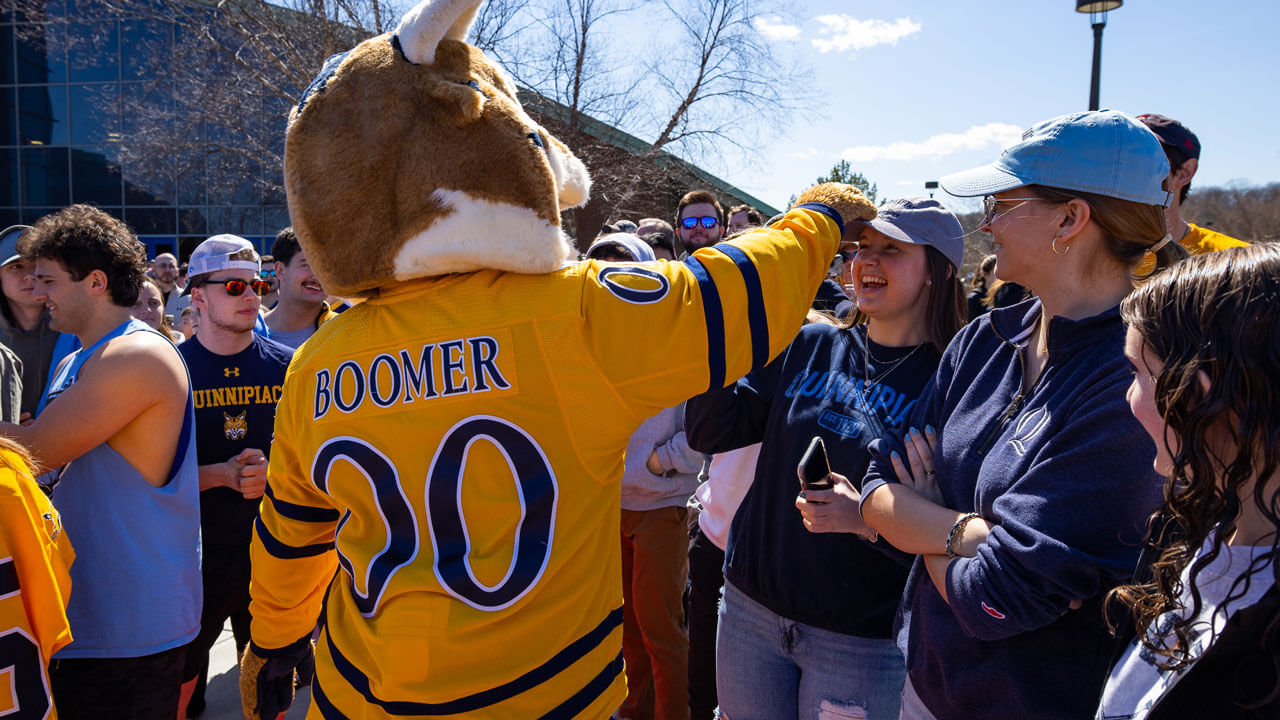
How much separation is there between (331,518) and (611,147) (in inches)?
497

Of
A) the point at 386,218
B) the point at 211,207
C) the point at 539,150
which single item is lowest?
the point at 386,218

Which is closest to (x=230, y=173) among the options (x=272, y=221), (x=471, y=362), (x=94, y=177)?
(x=272, y=221)

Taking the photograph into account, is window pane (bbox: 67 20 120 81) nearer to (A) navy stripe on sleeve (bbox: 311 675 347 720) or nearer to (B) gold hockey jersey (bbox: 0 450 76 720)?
(B) gold hockey jersey (bbox: 0 450 76 720)

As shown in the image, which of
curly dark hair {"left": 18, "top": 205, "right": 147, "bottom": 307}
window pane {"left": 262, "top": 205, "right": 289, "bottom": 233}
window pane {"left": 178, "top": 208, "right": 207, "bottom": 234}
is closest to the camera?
curly dark hair {"left": 18, "top": 205, "right": 147, "bottom": 307}

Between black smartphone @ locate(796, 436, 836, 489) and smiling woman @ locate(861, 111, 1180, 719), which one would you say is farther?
black smartphone @ locate(796, 436, 836, 489)

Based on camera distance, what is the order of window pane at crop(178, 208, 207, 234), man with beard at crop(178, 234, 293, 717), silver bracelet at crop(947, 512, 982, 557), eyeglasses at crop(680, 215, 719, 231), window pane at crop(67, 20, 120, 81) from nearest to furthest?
silver bracelet at crop(947, 512, 982, 557)
man with beard at crop(178, 234, 293, 717)
eyeglasses at crop(680, 215, 719, 231)
window pane at crop(67, 20, 120, 81)
window pane at crop(178, 208, 207, 234)

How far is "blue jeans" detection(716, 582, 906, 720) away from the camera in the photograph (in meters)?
Result: 2.27

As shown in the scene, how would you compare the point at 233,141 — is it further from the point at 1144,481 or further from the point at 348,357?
the point at 1144,481

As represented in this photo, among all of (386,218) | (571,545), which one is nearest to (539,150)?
(386,218)

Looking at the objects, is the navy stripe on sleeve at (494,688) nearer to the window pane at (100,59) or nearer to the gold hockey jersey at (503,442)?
the gold hockey jersey at (503,442)

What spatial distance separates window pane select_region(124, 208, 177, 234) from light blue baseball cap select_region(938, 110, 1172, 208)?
2304 cm

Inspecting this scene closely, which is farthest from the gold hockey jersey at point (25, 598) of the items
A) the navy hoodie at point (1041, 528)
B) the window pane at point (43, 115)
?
the window pane at point (43, 115)

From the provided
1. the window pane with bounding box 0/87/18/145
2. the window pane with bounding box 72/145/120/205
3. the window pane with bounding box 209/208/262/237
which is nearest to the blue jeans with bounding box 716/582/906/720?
the window pane with bounding box 209/208/262/237

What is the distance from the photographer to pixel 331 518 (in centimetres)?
208
